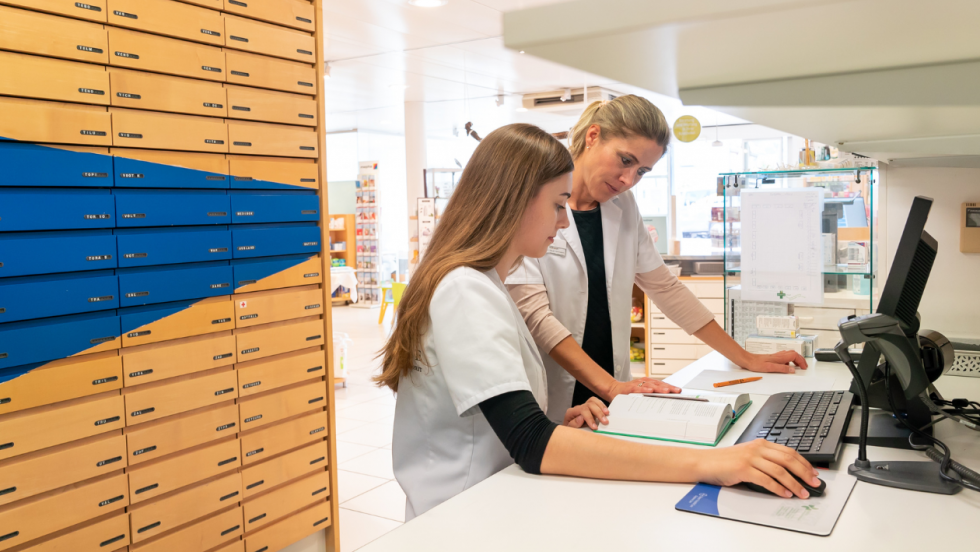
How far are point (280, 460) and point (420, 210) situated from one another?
18.2 feet

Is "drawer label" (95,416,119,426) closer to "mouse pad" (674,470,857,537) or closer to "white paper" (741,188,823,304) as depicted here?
"mouse pad" (674,470,857,537)

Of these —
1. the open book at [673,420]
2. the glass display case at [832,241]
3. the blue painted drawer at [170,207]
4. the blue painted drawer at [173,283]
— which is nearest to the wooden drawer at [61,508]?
the blue painted drawer at [173,283]

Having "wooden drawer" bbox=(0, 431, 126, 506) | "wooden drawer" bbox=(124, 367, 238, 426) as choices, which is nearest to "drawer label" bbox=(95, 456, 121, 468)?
"wooden drawer" bbox=(0, 431, 126, 506)

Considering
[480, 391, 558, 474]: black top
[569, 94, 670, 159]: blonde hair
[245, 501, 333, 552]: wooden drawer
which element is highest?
[569, 94, 670, 159]: blonde hair

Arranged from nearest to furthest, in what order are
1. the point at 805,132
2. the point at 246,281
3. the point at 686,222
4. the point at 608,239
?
the point at 805,132 < the point at 608,239 < the point at 246,281 < the point at 686,222

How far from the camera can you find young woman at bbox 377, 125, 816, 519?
3.77ft

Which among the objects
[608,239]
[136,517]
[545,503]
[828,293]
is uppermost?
[608,239]

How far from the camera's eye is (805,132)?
1740mm

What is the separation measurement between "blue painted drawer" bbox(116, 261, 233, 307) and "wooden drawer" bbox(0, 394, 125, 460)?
1.08 ft

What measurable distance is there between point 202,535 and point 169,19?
5.92 ft

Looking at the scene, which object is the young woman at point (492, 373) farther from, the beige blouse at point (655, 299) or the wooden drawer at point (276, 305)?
the wooden drawer at point (276, 305)

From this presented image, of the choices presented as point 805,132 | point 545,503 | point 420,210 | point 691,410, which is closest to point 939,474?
point 691,410

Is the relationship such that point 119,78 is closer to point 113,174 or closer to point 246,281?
point 113,174

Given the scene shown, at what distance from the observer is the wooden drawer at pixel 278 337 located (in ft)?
8.55
